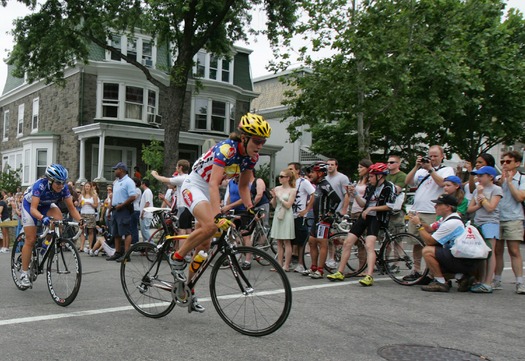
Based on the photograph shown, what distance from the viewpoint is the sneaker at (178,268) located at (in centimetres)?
484

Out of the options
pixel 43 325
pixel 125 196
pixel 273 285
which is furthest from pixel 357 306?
pixel 125 196

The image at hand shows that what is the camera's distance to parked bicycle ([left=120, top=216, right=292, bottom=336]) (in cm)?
435

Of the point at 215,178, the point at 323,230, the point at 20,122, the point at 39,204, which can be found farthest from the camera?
the point at 20,122

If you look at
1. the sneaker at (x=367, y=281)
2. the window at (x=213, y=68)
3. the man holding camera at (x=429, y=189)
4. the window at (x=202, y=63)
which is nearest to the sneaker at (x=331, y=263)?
the sneaker at (x=367, y=281)

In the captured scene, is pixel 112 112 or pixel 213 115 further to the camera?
pixel 213 115

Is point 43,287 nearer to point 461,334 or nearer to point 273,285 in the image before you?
point 273,285

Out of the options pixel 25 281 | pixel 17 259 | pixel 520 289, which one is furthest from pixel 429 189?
pixel 17 259

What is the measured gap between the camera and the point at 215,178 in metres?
4.50

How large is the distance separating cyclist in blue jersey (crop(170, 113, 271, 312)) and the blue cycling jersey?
91.1 inches

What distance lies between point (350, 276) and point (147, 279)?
399cm

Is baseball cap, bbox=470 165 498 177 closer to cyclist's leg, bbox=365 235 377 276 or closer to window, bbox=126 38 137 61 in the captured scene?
cyclist's leg, bbox=365 235 377 276

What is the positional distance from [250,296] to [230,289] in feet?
0.66

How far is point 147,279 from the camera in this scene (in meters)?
5.27

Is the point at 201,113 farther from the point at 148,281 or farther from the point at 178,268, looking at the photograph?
the point at 178,268
